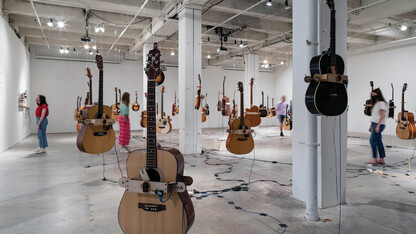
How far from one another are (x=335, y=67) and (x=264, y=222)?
1.76 m

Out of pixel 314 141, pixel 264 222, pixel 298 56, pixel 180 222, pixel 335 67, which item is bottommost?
pixel 264 222

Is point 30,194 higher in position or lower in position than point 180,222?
lower

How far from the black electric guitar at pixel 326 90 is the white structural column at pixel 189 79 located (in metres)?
4.93

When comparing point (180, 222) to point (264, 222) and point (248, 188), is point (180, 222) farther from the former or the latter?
point (248, 188)

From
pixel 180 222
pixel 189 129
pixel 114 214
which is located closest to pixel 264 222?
pixel 180 222

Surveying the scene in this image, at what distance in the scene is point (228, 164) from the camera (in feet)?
20.2

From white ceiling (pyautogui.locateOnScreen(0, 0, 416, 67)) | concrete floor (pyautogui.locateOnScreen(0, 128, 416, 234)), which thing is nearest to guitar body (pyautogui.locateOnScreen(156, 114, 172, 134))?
white ceiling (pyautogui.locateOnScreen(0, 0, 416, 67))

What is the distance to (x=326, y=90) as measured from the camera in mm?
2828

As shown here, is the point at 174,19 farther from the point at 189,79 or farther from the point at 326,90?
the point at 326,90

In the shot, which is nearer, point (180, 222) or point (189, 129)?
point (180, 222)

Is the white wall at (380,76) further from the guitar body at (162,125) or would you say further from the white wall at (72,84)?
the guitar body at (162,125)

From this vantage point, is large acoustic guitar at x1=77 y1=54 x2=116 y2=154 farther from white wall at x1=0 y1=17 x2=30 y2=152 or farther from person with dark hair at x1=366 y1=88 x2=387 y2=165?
person with dark hair at x1=366 y1=88 x2=387 y2=165

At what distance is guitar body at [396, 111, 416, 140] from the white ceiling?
307 cm

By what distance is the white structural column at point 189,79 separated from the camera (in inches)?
296
